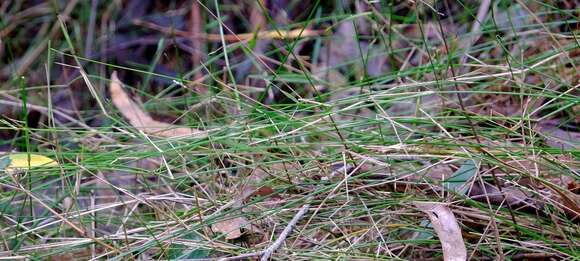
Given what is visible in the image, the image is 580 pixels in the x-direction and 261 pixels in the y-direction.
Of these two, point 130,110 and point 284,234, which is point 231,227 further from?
point 130,110

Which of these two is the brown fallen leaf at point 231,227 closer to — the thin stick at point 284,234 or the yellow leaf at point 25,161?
the thin stick at point 284,234

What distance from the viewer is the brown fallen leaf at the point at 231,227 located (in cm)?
137

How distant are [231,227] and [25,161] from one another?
44cm

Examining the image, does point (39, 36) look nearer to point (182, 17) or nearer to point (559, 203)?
point (182, 17)

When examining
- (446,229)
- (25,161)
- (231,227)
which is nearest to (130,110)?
(25,161)

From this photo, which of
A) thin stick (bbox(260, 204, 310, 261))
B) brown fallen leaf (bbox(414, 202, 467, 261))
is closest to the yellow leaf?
thin stick (bbox(260, 204, 310, 261))

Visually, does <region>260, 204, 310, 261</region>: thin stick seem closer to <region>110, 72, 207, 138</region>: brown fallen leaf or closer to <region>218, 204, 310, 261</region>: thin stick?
<region>218, 204, 310, 261</region>: thin stick

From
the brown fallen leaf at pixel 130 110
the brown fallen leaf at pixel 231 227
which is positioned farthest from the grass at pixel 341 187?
the brown fallen leaf at pixel 130 110

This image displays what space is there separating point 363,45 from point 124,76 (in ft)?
2.69

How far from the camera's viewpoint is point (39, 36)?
276 centimetres

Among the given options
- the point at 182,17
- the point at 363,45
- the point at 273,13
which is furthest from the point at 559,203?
the point at 182,17

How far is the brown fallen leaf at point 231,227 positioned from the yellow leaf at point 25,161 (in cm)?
35

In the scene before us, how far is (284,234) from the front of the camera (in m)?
1.32

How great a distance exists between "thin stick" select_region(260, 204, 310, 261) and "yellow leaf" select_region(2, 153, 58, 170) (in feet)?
1.55
